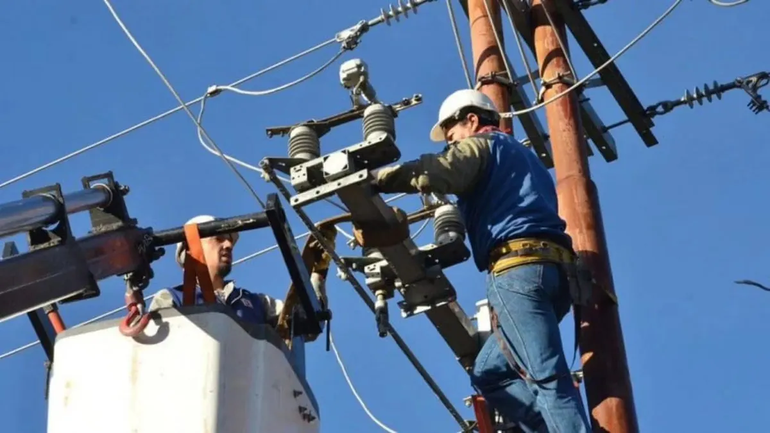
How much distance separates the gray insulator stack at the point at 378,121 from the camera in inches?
212

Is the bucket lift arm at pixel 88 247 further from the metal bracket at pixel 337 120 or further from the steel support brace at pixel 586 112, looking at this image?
the steel support brace at pixel 586 112

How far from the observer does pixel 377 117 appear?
544 cm

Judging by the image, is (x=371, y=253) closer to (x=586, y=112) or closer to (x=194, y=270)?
(x=194, y=270)

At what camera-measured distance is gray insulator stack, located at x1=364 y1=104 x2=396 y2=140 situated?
A: 538 centimetres

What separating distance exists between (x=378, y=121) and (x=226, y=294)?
3.95 feet

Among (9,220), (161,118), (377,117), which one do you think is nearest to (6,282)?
(9,220)

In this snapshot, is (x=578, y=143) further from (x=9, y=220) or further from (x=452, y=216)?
(x=9, y=220)

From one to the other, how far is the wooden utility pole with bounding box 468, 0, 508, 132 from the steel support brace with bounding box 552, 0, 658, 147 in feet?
0.66

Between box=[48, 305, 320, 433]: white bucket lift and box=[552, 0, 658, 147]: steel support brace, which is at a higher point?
box=[552, 0, 658, 147]: steel support brace

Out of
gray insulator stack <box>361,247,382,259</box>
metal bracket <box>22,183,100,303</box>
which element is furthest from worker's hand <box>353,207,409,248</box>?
metal bracket <box>22,183,100,303</box>

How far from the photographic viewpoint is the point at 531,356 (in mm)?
5199

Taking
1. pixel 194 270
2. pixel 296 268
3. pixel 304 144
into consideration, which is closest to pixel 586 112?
pixel 304 144

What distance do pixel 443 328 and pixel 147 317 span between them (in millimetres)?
2289

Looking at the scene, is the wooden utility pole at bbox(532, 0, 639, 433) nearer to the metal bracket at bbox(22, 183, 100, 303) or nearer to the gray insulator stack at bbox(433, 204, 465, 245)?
the gray insulator stack at bbox(433, 204, 465, 245)
